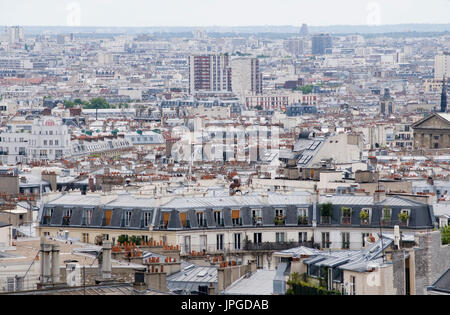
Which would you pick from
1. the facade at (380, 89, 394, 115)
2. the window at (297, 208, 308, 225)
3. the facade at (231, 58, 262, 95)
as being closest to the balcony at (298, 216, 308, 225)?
the window at (297, 208, 308, 225)

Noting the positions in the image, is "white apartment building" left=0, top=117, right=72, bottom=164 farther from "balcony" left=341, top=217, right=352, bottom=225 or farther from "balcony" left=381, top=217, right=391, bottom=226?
"balcony" left=381, top=217, right=391, bottom=226

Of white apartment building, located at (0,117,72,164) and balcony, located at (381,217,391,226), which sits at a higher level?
balcony, located at (381,217,391,226)

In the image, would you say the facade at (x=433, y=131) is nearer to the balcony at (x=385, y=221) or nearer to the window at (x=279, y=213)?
the window at (x=279, y=213)

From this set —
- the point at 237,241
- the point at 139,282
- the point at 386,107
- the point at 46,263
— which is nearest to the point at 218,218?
the point at 237,241

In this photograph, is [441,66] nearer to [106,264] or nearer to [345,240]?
[345,240]

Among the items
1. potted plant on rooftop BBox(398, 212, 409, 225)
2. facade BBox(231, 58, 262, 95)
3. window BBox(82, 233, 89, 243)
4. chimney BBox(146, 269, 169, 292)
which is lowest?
facade BBox(231, 58, 262, 95)

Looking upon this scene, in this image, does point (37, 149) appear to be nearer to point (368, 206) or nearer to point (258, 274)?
point (368, 206)
